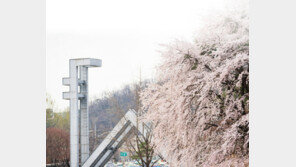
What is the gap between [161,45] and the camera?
4.85 m

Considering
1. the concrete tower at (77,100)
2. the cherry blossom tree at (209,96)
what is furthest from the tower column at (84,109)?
the cherry blossom tree at (209,96)

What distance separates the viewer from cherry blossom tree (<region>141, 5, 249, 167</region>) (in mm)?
4145

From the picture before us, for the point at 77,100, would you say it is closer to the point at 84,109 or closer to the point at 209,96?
the point at 84,109

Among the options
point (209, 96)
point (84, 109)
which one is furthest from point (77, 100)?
point (209, 96)

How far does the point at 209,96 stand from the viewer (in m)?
4.37

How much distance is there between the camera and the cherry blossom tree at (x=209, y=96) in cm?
414

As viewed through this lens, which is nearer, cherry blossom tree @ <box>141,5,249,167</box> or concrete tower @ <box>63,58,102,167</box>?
cherry blossom tree @ <box>141,5,249,167</box>

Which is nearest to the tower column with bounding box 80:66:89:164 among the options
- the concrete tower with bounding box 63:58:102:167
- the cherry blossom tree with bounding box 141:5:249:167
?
the concrete tower with bounding box 63:58:102:167

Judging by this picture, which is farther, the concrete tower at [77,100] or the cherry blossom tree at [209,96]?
the concrete tower at [77,100]

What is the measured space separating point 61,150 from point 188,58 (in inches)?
156

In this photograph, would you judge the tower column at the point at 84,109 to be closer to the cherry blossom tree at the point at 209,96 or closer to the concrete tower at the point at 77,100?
the concrete tower at the point at 77,100

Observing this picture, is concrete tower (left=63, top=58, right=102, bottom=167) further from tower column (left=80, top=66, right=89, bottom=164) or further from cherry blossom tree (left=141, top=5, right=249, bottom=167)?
cherry blossom tree (left=141, top=5, right=249, bottom=167)
